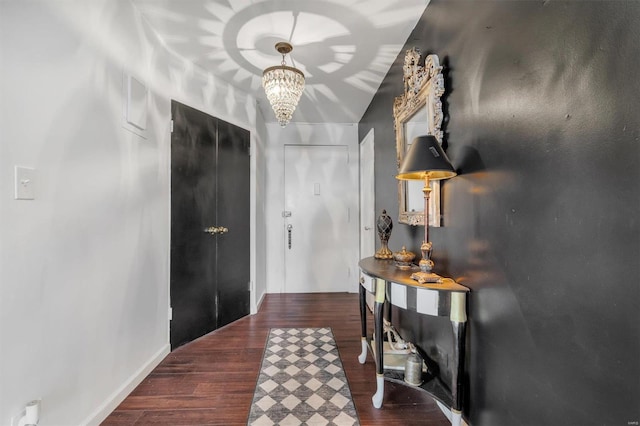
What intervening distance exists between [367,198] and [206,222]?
6.15 ft

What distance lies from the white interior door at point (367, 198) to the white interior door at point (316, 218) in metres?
0.30

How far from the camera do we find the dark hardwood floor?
1.63 meters

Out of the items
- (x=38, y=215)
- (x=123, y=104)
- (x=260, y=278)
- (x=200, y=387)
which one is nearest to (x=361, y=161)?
(x=260, y=278)

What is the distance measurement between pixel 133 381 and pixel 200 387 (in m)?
0.41

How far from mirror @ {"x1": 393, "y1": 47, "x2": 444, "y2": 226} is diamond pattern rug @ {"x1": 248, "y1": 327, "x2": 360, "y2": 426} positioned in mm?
1174

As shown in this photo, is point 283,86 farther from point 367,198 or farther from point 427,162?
point 367,198

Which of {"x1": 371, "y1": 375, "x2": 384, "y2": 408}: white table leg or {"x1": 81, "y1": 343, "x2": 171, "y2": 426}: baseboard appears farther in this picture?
{"x1": 371, "y1": 375, "x2": 384, "y2": 408}: white table leg

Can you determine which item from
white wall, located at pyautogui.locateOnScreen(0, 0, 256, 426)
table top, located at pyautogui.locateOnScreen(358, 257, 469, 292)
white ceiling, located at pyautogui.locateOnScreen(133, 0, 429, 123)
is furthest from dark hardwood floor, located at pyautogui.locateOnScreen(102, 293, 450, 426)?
white ceiling, located at pyautogui.locateOnScreen(133, 0, 429, 123)

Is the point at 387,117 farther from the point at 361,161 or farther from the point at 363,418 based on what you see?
the point at 363,418

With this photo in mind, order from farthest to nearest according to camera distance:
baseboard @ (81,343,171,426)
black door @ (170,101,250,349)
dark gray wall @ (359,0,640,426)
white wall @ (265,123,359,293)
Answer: white wall @ (265,123,359,293)
black door @ (170,101,250,349)
baseboard @ (81,343,171,426)
dark gray wall @ (359,0,640,426)

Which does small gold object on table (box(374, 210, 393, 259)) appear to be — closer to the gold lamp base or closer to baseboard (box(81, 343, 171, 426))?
the gold lamp base

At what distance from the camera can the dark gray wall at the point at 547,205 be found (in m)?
0.73

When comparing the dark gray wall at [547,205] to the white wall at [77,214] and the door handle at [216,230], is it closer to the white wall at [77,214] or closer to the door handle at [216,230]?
the white wall at [77,214]

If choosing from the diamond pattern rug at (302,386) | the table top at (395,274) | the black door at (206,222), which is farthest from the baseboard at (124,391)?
the table top at (395,274)
